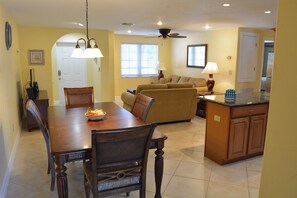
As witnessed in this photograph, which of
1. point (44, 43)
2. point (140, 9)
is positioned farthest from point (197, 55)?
point (44, 43)

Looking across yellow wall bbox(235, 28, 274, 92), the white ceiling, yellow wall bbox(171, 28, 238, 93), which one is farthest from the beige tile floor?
yellow wall bbox(235, 28, 274, 92)

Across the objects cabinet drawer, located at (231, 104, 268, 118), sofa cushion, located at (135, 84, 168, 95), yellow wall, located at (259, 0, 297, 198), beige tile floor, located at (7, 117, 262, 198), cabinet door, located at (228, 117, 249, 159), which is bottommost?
beige tile floor, located at (7, 117, 262, 198)

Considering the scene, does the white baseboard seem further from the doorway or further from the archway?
the doorway

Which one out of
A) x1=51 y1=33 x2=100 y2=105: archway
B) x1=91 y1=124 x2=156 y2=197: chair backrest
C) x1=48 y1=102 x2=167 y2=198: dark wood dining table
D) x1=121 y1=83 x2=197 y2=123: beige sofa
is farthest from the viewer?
x1=51 y1=33 x2=100 y2=105: archway

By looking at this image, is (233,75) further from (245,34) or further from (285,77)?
(285,77)

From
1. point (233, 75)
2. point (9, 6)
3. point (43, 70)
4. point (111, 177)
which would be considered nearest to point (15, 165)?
point (111, 177)

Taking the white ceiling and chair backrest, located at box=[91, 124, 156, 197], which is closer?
chair backrest, located at box=[91, 124, 156, 197]

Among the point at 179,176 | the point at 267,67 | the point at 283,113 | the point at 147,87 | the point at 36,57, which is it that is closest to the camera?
the point at 283,113

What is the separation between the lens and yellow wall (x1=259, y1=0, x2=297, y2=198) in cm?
92

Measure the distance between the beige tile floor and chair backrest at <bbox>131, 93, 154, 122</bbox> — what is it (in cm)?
81

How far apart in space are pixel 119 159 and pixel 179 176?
1.43m

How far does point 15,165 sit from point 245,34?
6073mm

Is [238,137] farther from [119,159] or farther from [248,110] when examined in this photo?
[119,159]

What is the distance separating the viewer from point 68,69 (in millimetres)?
8547
